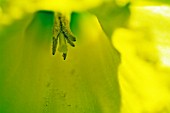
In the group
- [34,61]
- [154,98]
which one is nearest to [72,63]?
[34,61]

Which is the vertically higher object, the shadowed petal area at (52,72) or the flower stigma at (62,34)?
the flower stigma at (62,34)

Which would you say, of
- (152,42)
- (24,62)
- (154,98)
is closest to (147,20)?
(152,42)

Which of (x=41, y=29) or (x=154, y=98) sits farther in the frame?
(x=41, y=29)

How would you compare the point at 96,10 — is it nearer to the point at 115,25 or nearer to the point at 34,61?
the point at 115,25

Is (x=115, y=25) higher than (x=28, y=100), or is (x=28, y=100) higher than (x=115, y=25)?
(x=115, y=25)

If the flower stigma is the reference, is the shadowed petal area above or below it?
below

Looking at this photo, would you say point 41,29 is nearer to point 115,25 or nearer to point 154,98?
point 115,25
